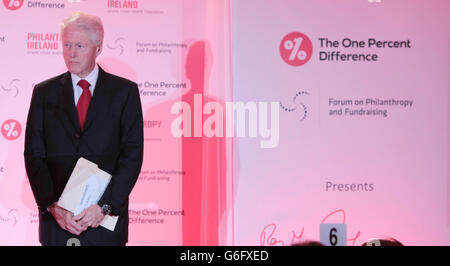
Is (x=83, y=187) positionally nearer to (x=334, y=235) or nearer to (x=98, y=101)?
(x=98, y=101)

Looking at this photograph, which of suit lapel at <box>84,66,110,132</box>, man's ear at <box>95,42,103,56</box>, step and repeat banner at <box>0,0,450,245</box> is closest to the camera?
suit lapel at <box>84,66,110,132</box>

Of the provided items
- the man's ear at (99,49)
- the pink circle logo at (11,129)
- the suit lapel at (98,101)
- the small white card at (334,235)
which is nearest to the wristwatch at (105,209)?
the suit lapel at (98,101)

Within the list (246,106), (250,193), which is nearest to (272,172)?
(250,193)

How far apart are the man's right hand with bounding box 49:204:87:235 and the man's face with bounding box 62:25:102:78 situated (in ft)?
2.44

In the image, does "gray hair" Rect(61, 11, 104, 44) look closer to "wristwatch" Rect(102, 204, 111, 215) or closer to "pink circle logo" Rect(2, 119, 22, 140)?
"pink circle logo" Rect(2, 119, 22, 140)

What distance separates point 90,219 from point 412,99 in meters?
1.98

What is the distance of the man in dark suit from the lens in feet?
10.8

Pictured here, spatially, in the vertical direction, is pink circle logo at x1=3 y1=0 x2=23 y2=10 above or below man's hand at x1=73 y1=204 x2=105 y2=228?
above

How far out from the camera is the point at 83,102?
3318mm

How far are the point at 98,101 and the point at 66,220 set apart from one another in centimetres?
67

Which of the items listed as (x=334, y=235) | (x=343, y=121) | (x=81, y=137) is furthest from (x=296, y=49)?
(x=81, y=137)

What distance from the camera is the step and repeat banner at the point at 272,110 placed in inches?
138
